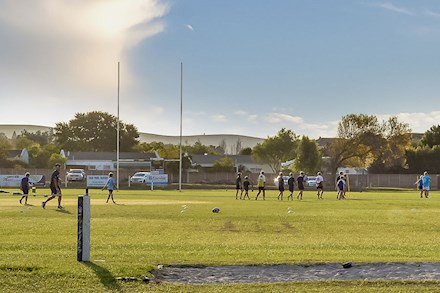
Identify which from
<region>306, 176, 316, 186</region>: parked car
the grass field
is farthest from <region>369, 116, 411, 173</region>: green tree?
the grass field

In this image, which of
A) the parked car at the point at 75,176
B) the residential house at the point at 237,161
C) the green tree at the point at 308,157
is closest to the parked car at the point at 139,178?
the parked car at the point at 75,176

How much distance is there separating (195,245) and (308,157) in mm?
88345

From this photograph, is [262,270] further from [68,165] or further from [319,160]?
[68,165]

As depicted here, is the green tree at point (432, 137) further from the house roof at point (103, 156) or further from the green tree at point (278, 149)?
the house roof at point (103, 156)

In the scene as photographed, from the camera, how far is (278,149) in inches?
4830

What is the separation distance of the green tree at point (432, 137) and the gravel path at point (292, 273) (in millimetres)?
106550

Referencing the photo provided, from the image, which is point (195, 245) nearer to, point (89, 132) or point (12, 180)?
point (12, 180)

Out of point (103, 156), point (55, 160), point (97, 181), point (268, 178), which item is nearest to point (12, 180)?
point (97, 181)

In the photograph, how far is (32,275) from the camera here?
1002 cm

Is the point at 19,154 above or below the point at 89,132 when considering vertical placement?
below

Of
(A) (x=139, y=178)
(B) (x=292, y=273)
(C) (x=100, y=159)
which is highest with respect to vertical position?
(C) (x=100, y=159)

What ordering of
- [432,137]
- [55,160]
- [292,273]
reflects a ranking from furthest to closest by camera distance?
[432,137] < [55,160] < [292,273]

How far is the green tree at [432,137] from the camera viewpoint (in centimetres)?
11265

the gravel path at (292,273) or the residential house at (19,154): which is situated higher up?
the residential house at (19,154)
